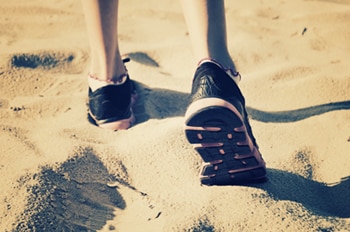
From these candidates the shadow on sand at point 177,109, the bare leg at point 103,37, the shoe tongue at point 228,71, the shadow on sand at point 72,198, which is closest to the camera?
the shadow on sand at point 72,198

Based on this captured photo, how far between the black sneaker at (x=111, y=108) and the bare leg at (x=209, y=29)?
49 centimetres

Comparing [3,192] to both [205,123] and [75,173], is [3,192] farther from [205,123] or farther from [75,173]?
[205,123]

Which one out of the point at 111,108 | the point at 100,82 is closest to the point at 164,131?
the point at 111,108

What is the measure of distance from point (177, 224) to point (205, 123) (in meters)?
0.28

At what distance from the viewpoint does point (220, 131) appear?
3.51 ft

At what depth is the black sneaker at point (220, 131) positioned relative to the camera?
1053 millimetres

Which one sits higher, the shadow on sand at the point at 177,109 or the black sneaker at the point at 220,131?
the black sneaker at the point at 220,131

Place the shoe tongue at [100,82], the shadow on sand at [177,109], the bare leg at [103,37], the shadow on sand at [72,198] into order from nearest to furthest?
the shadow on sand at [72,198] < the bare leg at [103,37] < the shoe tongue at [100,82] < the shadow on sand at [177,109]

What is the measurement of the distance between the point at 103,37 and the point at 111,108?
28cm

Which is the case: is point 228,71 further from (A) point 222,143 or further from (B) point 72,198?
(B) point 72,198

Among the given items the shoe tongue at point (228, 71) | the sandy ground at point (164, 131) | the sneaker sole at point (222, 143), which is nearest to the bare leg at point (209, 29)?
the shoe tongue at point (228, 71)

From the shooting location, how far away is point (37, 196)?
1.08 meters

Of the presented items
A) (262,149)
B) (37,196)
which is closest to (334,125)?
(262,149)

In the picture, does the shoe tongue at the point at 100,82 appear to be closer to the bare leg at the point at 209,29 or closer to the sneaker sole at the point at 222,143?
the bare leg at the point at 209,29
